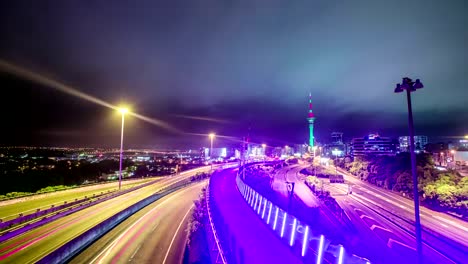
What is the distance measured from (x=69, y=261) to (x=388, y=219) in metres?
33.2

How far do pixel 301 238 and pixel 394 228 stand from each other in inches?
653

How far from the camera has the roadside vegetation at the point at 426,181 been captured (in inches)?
1005

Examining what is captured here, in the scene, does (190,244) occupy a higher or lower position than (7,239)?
lower

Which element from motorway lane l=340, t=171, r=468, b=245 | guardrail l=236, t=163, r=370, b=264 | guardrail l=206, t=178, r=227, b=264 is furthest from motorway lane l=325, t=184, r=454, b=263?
guardrail l=206, t=178, r=227, b=264

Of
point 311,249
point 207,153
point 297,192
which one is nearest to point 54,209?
point 311,249

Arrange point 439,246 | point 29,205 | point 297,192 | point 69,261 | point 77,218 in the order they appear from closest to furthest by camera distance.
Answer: point 69,261 → point 439,246 → point 77,218 → point 29,205 → point 297,192

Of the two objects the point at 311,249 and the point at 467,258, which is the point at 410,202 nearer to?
the point at 467,258

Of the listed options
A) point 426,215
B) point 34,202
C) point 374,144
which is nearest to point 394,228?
point 426,215

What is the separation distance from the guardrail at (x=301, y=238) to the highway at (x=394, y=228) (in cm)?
197

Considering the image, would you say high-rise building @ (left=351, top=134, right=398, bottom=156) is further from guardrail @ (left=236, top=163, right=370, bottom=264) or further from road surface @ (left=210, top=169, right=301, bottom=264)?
guardrail @ (left=236, top=163, right=370, bottom=264)

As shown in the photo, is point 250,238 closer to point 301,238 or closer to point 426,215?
point 301,238

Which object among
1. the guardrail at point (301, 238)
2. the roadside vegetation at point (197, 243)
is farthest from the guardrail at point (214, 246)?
the guardrail at point (301, 238)

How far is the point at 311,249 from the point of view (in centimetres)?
1318

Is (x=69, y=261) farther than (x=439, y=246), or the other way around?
(x=439, y=246)
